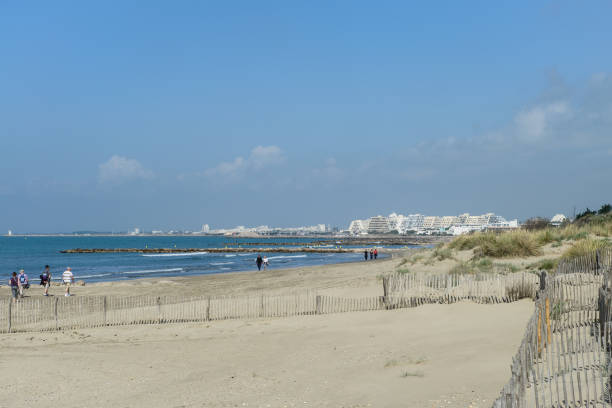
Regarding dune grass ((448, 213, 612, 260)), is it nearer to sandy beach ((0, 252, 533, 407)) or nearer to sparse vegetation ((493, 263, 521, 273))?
sparse vegetation ((493, 263, 521, 273))

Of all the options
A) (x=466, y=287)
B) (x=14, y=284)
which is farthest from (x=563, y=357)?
(x=14, y=284)

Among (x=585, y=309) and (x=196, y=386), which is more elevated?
(x=585, y=309)

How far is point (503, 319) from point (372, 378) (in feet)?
17.1

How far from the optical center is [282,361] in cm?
1198

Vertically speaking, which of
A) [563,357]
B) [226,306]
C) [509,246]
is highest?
[509,246]

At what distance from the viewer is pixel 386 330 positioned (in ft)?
46.5

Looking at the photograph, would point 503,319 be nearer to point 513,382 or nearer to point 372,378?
point 372,378

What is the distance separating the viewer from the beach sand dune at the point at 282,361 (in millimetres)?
9109

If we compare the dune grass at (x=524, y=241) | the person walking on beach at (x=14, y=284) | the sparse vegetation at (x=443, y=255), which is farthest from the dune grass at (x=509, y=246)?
the person walking on beach at (x=14, y=284)

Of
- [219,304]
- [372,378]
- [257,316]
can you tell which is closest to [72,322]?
[219,304]

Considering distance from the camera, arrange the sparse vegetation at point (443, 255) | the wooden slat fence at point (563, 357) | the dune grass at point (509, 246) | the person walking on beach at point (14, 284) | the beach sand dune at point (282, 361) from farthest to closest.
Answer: the sparse vegetation at point (443, 255)
the dune grass at point (509, 246)
the person walking on beach at point (14, 284)
the beach sand dune at point (282, 361)
the wooden slat fence at point (563, 357)

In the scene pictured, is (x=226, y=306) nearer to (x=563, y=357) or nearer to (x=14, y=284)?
(x=563, y=357)

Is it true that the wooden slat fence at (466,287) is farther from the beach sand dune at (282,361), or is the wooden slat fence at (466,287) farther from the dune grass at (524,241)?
the dune grass at (524,241)

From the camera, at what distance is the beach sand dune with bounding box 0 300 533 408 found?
9.11 metres
